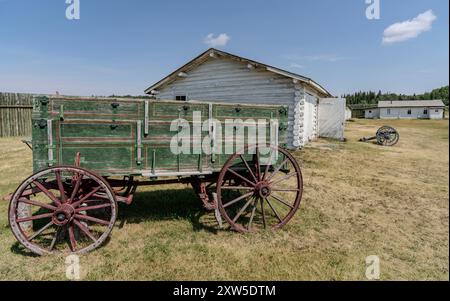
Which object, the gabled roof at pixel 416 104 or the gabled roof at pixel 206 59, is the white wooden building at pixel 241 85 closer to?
the gabled roof at pixel 206 59

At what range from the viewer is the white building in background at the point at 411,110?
187 ft

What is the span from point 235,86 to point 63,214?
11.3 metres

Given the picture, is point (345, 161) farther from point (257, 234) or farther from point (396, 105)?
point (396, 105)

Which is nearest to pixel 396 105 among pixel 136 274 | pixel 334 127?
pixel 334 127

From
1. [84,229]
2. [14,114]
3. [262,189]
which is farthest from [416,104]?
[84,229]

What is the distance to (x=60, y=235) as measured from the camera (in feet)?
14.2

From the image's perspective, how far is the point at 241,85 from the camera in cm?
1380

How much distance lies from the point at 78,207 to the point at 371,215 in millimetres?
5666

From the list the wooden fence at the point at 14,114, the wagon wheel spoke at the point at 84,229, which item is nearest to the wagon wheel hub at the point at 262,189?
the wagon wheel spoke at the point at 84,229

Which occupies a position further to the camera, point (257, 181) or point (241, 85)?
point (241, 85)

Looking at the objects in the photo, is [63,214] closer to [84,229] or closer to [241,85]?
[84,229]

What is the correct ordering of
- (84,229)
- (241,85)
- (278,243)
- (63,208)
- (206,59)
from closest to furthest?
1. (63,208)
2. (84,229)
3. (278,243)
4. (241,85)
5. (206,59)

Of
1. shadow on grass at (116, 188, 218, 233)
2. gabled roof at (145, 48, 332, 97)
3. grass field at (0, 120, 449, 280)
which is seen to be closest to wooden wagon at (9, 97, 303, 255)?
grass field at (0, 120, 449, 280)
